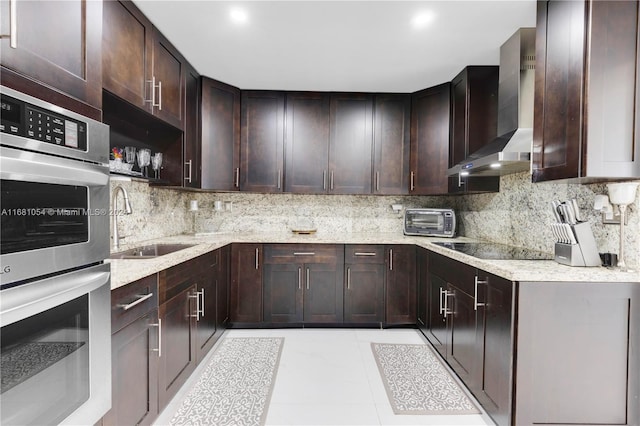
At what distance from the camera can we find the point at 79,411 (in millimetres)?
938

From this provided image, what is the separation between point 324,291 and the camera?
3088 millimetres

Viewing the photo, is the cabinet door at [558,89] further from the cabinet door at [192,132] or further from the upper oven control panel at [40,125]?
the cabinet door at [192,132]

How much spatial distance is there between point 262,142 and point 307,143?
1.53 ft

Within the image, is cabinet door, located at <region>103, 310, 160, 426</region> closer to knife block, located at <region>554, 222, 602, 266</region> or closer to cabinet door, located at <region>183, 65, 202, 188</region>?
cabinet door, located at <region>183, 65, 202, 188</region>

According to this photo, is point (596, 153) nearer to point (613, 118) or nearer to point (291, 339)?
point (613, 118)

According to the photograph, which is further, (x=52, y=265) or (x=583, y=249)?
(x=583, y=249)

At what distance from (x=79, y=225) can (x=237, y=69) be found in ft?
7.35

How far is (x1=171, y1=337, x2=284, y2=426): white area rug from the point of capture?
181 centimetres

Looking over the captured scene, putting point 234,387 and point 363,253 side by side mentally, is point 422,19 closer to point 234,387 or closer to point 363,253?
point 363,253

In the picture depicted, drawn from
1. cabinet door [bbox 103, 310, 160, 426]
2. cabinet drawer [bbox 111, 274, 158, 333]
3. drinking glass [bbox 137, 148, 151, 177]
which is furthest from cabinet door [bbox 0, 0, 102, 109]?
drinking glass [bbox 137, 148, 151, 177]

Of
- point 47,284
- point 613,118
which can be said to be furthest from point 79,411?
point 613,118

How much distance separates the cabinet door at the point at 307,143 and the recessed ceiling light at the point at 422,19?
1361 millimetres

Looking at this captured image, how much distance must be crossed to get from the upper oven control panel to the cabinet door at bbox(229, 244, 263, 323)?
2.18 metres

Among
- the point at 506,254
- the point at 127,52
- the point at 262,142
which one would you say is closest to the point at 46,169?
the point at 127,52
